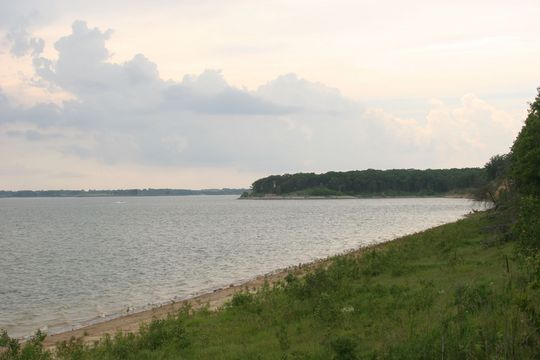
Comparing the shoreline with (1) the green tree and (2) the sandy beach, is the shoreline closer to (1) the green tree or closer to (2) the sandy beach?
(2) the sandy beach

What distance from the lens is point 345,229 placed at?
80.1 m

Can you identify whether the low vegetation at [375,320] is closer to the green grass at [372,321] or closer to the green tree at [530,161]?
the green grass at [372,321]

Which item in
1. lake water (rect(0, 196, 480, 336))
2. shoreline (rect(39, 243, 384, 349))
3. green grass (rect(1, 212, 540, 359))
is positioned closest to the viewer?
green grass (rect(1, 212, 540, 359))

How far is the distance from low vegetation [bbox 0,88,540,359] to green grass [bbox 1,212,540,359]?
31 mm

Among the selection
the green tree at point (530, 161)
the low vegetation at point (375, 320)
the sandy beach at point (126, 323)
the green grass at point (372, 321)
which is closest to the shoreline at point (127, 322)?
the sandy beach at point (126, 323)

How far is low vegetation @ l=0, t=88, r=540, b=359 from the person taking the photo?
11473mm

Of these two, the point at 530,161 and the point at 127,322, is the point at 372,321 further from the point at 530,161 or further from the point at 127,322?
the point at 530,161

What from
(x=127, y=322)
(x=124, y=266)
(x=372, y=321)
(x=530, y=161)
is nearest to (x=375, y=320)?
(x=372, y=321)

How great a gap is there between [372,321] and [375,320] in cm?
11

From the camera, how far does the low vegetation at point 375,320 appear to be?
11473 mm

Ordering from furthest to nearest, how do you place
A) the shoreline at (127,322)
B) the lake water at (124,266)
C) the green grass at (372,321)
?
the lake water at (124,266)
the shoreline at (127,322)
the green grass at (372,321)

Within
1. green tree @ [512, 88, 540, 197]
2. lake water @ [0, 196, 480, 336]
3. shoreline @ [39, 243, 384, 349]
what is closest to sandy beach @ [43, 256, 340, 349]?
shoreline @ [39, 243, 384, 349]

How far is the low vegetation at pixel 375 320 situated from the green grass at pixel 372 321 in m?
0.03

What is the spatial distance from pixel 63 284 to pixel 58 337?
49.4ft
